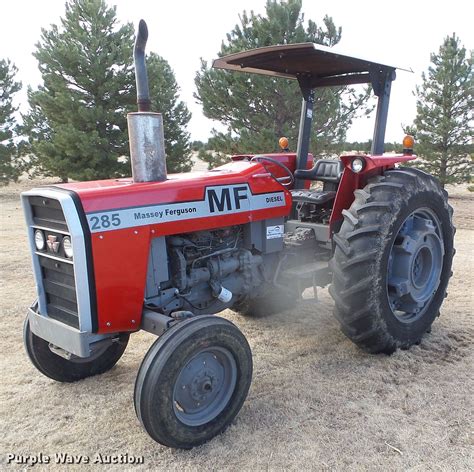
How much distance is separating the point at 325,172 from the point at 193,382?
98.2 inches

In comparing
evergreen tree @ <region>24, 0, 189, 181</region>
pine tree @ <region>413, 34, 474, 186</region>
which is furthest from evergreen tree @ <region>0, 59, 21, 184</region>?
pine tree @ <region>413, 34, 474, 186</region>

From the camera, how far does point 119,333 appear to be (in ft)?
10.2

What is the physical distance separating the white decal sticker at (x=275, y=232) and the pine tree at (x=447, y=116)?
49.0ft

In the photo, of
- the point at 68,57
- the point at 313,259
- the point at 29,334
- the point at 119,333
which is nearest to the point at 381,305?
the point at 313,259

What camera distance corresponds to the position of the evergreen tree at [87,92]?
15.6m

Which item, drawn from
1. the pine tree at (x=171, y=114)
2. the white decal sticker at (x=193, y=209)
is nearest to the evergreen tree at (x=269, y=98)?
the pine tree at (x=171, y=114)

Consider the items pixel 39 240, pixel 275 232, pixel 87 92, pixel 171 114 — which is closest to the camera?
pixel 39 240

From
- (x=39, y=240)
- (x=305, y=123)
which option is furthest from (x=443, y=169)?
(x=39, y=240)

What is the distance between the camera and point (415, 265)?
4.13m

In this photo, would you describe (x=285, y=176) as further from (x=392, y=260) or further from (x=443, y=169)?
(x=443, y=169)

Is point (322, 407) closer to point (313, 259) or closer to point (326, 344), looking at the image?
point (326, 344)

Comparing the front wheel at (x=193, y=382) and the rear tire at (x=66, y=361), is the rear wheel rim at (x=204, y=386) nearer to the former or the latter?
the front wheel at (x=193, y=382)

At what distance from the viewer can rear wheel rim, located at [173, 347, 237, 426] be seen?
278 centimetres

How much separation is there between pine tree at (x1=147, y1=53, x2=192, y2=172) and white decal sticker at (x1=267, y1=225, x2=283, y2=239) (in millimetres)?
13971
